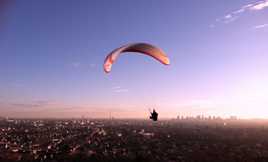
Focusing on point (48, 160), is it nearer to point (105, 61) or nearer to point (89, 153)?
point (89, 153)

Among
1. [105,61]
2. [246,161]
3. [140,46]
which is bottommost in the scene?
[246,161]

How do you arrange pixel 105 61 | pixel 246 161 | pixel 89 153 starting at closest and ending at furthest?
1. pixel 105 61
2. pixel 246 161
3. pixel 89 153

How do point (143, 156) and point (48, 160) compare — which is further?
point (143, 156)

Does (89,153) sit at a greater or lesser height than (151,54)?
lesser

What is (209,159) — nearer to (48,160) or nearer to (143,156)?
(143,156)

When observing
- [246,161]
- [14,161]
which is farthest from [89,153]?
[246,161]

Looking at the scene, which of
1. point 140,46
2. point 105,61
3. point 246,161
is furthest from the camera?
point 246,161
